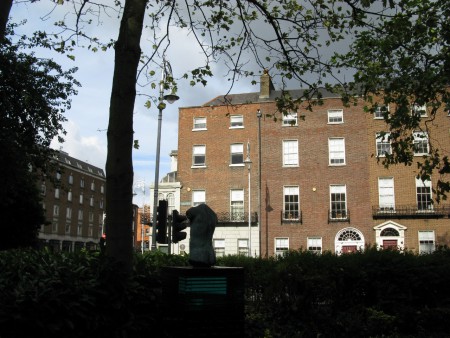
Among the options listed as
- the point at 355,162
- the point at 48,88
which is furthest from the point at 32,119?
the point at 355,162

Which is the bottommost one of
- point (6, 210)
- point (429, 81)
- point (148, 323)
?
point (148, 323)

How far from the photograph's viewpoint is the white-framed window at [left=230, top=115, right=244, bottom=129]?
130 feet

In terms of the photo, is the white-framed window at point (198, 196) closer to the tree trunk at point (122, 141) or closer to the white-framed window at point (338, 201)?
the white-framed window at point (338, 201)

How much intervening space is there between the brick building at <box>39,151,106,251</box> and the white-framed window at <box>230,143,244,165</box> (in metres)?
42.1

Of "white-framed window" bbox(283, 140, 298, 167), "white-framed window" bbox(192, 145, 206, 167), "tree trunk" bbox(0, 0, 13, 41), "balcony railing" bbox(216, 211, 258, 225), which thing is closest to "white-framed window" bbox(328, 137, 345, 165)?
"white-framed window" bbox(283, 140, 298, 167)

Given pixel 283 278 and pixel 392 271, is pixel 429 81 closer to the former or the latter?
pixel 392 271

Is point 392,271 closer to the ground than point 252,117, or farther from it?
closer to the ground

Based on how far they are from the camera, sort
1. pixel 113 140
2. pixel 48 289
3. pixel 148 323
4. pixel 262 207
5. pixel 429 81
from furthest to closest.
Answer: pixel 262 207, pixel 429 81, pixel 113 140, pixel 148 323, pixel 48 289

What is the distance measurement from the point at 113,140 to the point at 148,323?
2.83m

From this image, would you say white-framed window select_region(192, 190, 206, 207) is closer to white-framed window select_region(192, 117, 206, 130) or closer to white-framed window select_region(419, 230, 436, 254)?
white-framed window select_region(192, 117, 206, 130)

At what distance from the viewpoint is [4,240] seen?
20094mm

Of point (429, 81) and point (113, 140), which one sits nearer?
point (113, 140)

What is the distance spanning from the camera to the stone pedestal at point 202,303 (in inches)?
259

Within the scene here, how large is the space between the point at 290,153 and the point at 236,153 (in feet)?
14.7
